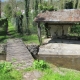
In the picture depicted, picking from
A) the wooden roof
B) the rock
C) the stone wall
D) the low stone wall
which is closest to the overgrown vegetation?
the low stone wall

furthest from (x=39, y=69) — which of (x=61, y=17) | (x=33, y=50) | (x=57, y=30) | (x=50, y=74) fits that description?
(x=57, y=30)

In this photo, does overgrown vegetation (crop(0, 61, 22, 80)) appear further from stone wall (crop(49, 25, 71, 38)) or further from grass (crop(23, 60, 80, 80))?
stone wall (crop(49, 25, 71, 38))

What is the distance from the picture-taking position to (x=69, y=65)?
44.8 feet

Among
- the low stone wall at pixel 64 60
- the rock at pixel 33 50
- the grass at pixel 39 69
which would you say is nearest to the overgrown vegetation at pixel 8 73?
the grass at pixel 39 69

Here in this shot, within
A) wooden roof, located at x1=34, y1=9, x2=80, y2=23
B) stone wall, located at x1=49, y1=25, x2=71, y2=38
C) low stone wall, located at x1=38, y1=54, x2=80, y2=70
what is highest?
wooden roof, located at x1=34, y1=9, x2=80, y2=23

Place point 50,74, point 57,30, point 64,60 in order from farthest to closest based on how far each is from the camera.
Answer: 1. point 57,30
2. point 64,60
3. point 50,74

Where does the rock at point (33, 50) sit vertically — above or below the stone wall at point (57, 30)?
below

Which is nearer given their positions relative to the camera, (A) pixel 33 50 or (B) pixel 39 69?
(B) pixel 39 69

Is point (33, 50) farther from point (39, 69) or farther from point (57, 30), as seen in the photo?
point (57, 30)

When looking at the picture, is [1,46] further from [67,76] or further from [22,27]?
[22,27]

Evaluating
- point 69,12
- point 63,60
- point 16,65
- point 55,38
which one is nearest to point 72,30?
point 55,38

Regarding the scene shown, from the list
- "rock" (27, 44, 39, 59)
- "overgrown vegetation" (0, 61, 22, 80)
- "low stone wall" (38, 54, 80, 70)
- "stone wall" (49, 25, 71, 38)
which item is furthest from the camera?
"stone wall" (49, 25, 71, 38)

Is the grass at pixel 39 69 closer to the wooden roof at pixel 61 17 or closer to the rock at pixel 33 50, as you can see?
the rock at pixel 33 50

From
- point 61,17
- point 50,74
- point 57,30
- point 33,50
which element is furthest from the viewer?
point 57,30
